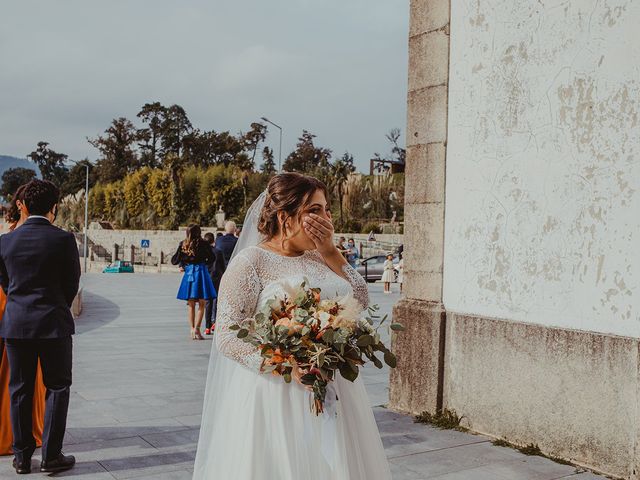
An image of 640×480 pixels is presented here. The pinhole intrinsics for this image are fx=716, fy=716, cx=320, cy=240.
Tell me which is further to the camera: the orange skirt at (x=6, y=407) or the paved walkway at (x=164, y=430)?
the orange skirt at (x=6, y=407)

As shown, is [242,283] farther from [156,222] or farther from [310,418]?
[156,222]

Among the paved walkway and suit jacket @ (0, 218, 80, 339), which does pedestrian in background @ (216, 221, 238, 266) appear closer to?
the paved walkway

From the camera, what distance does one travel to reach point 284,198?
3.09 meters

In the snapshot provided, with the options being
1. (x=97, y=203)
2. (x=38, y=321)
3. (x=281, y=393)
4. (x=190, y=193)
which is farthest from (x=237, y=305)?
(x=97, y=203)

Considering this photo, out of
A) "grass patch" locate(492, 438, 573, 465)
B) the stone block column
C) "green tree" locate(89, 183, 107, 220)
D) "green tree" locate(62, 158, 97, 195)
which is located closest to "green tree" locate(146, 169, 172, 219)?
"green tree" locate(89, 183, 107, 220)

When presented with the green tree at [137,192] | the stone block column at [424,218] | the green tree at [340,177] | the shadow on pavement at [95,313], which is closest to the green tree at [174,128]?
the green tree at [137,192]

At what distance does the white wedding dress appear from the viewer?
290 cm

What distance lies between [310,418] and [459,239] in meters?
3.39

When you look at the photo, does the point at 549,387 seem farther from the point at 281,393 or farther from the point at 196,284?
the point at 196,284

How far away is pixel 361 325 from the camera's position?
114 inches

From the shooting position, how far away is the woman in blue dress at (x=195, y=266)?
35.9 ft

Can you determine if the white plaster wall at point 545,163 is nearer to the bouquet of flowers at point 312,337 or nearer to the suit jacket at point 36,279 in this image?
the bouquet of flowers at point 312,337

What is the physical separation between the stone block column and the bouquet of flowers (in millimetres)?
3370

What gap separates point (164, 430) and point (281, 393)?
126 inches
